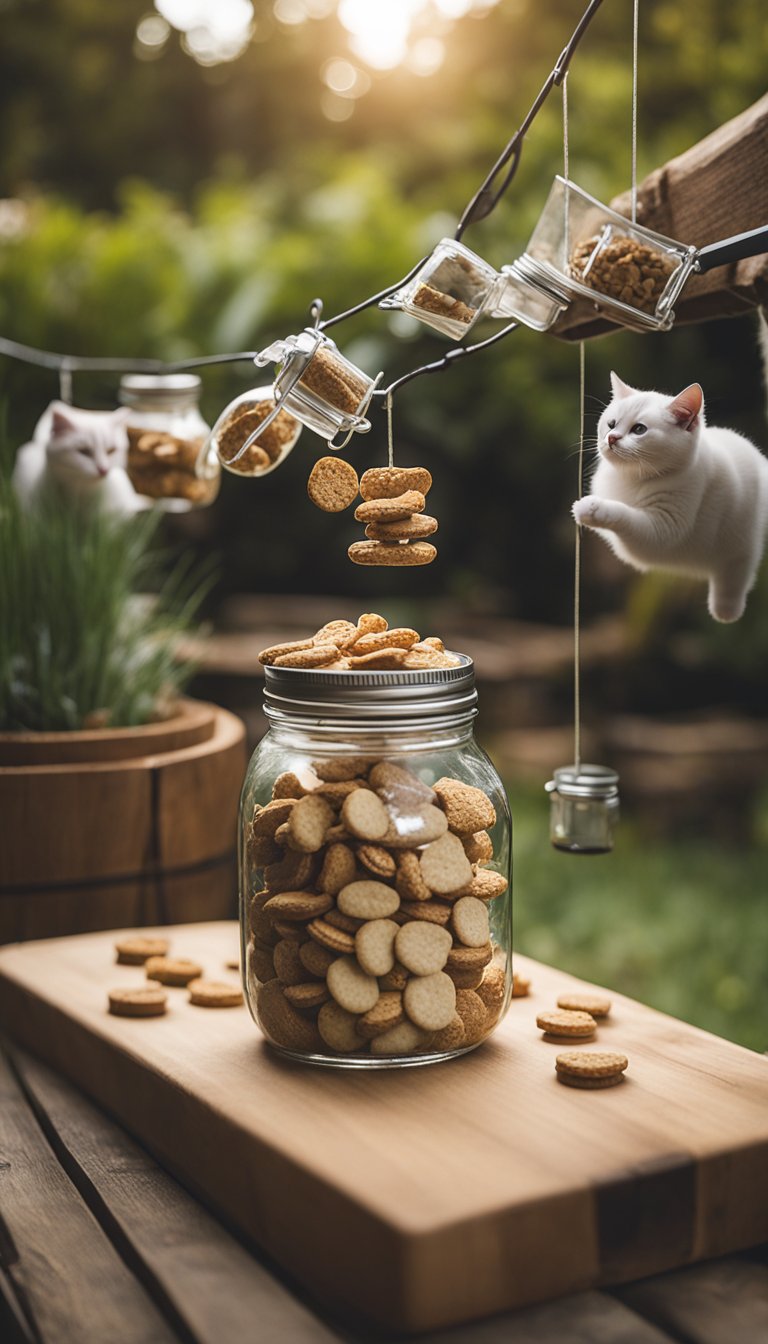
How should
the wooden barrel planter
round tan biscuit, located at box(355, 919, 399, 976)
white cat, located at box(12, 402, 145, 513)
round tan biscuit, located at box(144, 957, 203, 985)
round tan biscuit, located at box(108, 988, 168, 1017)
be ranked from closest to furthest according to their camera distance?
round tan biscuit, located at box(355, 919, 399, 976) → round tan biscuit, located at box(108, 988, 168, 1017) → round tan biscuit, located at box(144, 957, 203, 985) → the wooden barrel planter → white cat, located at box(12, 402, 145, 513)

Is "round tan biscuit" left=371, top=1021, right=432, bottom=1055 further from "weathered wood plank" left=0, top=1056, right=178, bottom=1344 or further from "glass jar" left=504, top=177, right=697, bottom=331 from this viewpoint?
"glass jar" left=504, top=177, right=697, bottom=331

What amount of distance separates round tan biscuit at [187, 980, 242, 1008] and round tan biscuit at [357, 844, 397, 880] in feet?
0.96

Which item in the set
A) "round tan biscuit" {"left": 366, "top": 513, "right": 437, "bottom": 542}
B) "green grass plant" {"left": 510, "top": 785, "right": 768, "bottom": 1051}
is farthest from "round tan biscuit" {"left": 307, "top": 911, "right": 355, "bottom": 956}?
"green grass plant" {"left": 510, "top": 785, "right": 768, "bottom": 1051}

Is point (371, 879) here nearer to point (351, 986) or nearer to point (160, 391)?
point (351, 986)

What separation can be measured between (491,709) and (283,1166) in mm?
3426

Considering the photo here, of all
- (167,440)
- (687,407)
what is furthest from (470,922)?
(167,440)

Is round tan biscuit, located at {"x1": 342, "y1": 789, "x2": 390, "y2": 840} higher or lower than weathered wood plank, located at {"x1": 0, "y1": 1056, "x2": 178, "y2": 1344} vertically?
higher

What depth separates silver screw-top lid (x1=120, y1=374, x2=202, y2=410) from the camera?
1387 millimetres

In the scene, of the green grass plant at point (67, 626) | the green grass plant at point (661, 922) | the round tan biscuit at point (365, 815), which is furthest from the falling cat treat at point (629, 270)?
the green grass plant at point (661, 922)

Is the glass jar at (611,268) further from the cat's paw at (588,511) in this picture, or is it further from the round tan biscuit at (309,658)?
the round tan biscuit at (309,658)

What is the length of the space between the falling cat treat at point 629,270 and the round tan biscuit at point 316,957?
1.75ft

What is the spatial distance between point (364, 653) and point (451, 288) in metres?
0.30

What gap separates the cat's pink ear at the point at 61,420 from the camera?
146 cm

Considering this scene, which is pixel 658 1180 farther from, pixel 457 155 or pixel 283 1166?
pixel 457 155
